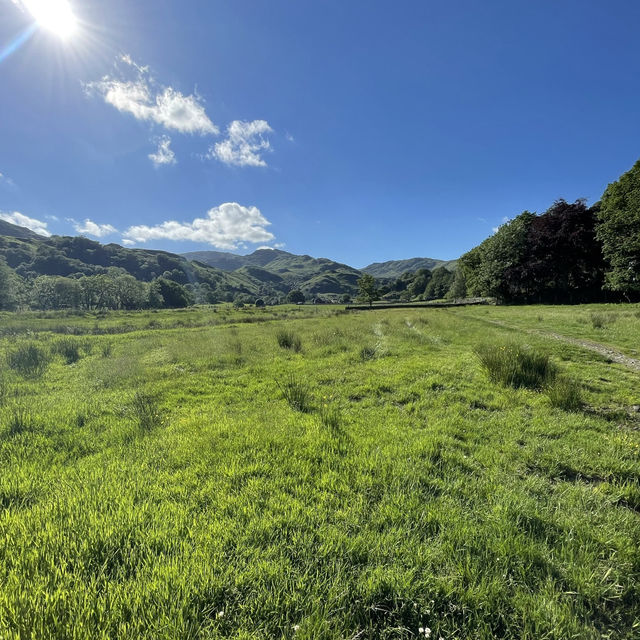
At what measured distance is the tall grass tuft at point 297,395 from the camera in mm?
7061

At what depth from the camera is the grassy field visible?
2.25 m

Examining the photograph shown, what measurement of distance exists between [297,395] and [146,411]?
373 centimetres

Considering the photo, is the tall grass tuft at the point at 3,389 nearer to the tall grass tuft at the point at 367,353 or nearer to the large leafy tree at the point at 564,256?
the tall grass tuft at the point at 367,353

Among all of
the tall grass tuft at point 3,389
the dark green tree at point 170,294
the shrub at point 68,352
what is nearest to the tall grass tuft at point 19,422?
the tall grass tuft at point 3,389

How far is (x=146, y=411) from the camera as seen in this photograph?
6793 millimetres

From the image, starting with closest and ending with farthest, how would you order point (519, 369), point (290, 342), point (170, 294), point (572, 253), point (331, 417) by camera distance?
1. point (331, 417)
2. point (519, 369)
3. point (290, 342)
4. point (572, 253)
5. point (170, 294)

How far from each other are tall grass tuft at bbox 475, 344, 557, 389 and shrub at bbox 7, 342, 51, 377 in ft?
54.2

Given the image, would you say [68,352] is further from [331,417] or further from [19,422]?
[331,417]

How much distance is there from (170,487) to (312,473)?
1.97 metres

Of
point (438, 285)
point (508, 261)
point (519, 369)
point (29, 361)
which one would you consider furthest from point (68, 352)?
point (438, 285)

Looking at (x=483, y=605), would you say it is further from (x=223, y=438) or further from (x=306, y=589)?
(x=223, y=438)

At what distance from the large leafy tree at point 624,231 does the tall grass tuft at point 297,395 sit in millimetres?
41240

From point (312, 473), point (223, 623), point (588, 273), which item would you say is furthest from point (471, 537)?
point (588, 273)

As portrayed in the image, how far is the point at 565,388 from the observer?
675cm
